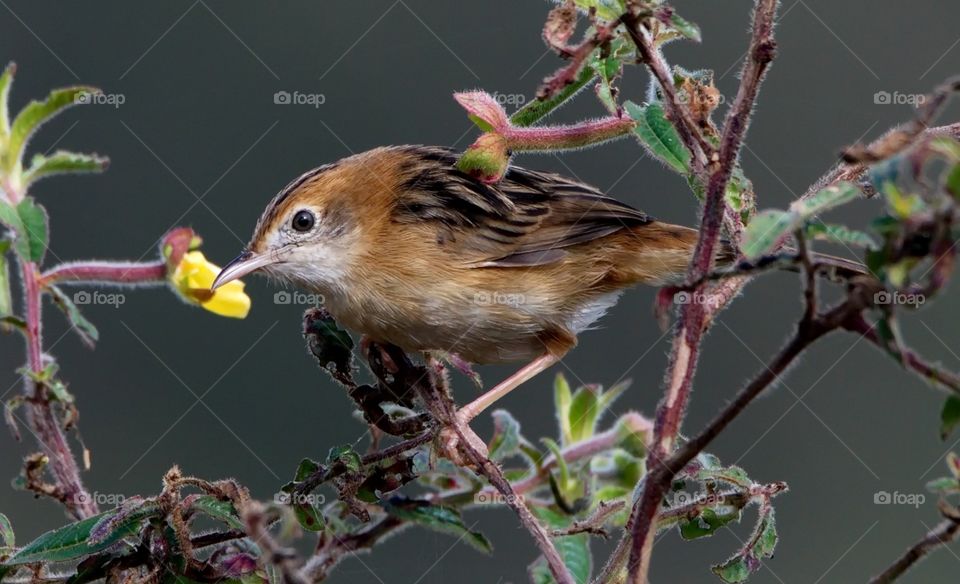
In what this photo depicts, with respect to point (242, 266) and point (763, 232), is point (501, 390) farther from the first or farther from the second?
point (763, 232)

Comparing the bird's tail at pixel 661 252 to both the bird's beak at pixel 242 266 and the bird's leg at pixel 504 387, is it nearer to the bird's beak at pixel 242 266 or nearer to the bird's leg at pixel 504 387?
the bird's leg at pixel 504 387

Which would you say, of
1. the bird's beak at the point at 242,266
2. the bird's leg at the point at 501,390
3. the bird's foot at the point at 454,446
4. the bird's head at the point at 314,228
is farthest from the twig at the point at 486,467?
the bird's head at the point at 314,228

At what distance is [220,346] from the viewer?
7727 mm

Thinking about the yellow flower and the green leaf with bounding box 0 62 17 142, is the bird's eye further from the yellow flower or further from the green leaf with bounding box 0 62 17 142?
the green leaf with bounding box 0 62 17 142

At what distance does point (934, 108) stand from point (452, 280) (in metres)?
2.35

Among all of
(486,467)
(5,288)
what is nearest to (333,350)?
(486,467)

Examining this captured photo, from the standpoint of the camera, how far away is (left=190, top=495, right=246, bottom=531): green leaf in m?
1.78

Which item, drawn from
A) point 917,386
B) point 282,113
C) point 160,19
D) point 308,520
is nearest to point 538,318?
point 308,520

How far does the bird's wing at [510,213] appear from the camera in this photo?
344cm

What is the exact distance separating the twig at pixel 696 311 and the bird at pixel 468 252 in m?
1.86

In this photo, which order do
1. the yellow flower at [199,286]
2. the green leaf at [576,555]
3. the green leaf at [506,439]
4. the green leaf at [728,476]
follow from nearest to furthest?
the green leaf at [728,476]
the green leaf at [576,555]
the green leaf at [506,439]
the yellow flower at [199,286]

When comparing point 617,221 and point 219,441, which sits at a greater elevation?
point 617,221

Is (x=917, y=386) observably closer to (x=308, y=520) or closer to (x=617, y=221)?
(x=617, y=221)

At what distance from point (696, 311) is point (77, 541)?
1.18m
